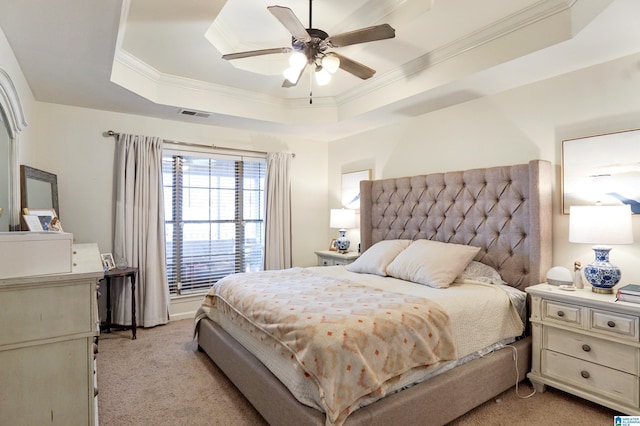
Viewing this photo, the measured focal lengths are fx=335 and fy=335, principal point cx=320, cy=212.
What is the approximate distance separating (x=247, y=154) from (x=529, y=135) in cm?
323

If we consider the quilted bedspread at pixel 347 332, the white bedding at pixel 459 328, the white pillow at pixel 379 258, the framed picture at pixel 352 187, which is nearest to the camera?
the quilted bedspread at pixel 347 332

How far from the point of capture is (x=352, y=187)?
15.3 feet

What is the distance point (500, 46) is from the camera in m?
2.51

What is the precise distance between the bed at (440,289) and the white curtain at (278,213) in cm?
114

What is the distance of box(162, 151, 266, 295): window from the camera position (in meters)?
4.11

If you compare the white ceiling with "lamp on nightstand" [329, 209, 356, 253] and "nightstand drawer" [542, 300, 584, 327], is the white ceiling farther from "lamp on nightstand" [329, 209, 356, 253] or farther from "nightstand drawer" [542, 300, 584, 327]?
"nightstand drawer" [542, 300, 584, 327]

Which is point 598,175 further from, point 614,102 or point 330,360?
point 330,360

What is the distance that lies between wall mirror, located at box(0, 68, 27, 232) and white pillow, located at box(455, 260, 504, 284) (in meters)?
3.34

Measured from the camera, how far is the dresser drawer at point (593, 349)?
1982 mm

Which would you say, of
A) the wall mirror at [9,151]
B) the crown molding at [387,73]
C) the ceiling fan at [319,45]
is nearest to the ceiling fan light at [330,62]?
the ceiling fan at [319,45]

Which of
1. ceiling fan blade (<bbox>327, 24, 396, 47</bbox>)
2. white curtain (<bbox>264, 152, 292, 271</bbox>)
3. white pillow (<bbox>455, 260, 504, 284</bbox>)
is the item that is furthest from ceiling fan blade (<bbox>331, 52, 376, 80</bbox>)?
white curtain (<bbox>264, 152, 292, 271</bbox>)

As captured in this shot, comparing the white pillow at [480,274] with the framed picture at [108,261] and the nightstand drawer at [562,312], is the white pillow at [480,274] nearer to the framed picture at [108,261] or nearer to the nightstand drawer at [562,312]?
the nightstand drawer at [562,312]

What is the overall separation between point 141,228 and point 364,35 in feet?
10.2

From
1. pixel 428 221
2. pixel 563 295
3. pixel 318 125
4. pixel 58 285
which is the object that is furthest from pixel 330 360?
pixel 318 125
